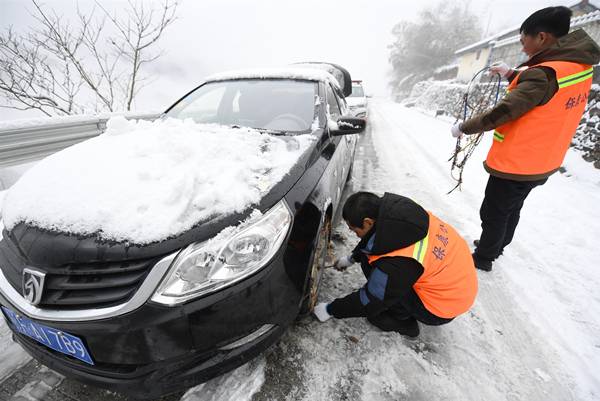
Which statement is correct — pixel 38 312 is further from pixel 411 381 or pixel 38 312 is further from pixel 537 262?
pixel 537 262

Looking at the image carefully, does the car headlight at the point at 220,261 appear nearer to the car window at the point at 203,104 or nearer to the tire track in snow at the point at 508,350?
the tire track in snow at the point at 508,350

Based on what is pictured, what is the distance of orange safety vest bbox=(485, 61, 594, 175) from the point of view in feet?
5.83

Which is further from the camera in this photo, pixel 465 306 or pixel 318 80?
pixel 318 80

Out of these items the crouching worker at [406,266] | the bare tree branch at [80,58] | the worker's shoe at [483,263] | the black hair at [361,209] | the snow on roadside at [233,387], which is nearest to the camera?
the snow on roadside at [233,387]

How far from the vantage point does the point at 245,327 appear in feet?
3.81

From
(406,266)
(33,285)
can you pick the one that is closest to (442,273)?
(406,266)

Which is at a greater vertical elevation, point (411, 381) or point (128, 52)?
point (128, 52)

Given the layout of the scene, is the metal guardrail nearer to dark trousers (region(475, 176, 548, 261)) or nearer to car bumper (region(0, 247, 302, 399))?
car bumper (region(0, 247, 302, 399))

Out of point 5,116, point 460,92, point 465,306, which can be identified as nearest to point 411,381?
point 465,306

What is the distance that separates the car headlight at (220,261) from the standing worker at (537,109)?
178 cm

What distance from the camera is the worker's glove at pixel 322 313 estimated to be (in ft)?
5.87

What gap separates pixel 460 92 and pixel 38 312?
18331 millimetres

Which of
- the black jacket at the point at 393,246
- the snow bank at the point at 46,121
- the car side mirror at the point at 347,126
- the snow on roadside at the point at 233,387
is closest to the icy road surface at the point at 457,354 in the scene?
the snow on roadside at the point at 233,387

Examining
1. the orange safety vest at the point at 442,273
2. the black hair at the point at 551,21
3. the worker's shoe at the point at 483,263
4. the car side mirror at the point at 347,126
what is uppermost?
the black hair at the point at 551,21
